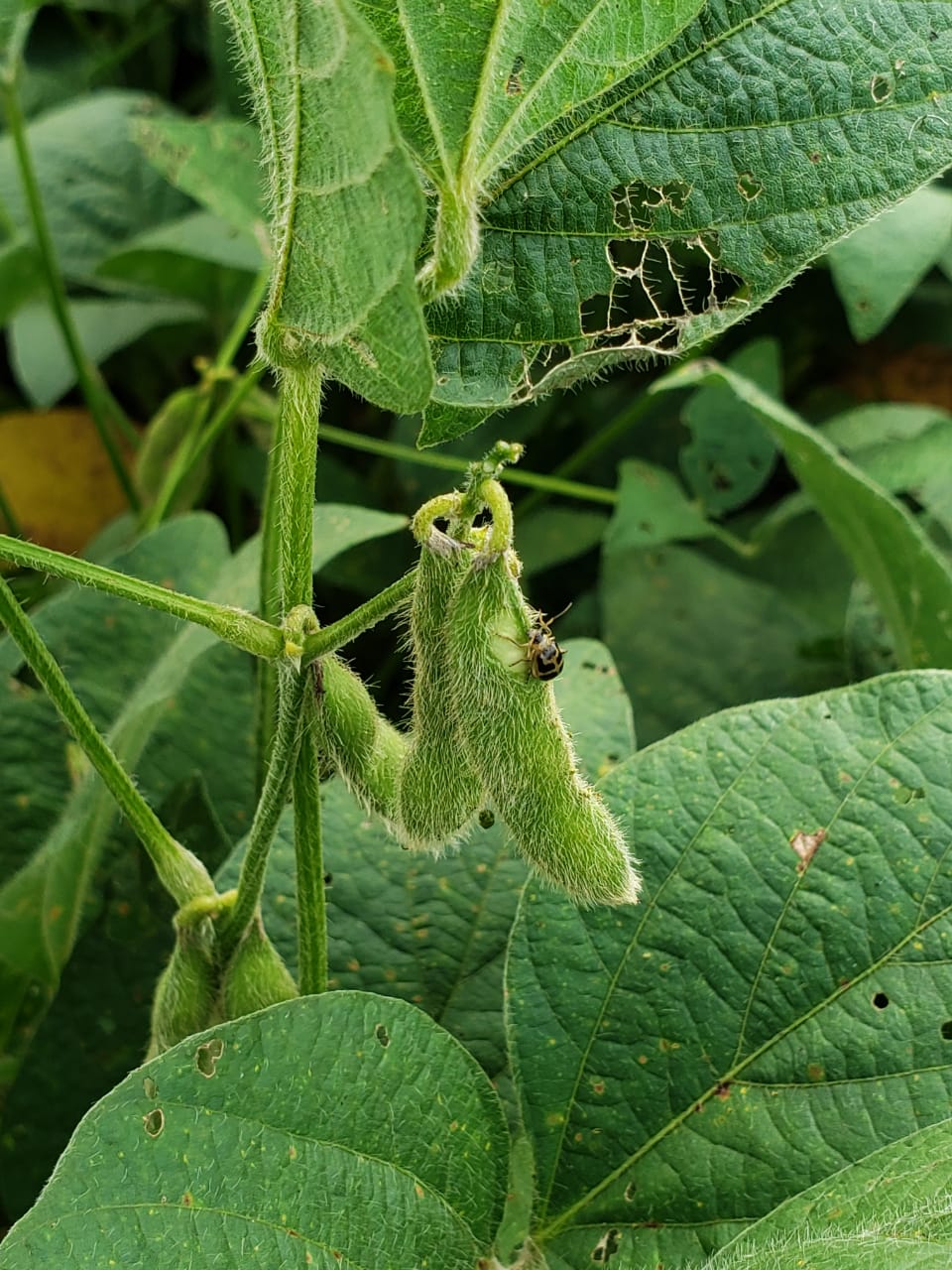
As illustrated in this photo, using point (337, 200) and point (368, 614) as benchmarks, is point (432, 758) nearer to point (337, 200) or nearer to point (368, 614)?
point (368, 614)

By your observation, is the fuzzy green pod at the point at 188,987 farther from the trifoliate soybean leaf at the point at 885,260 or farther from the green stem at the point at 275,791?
the trifoliate soybean leaf at the point at 885,260

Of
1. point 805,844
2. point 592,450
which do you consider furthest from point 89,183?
point 805,844

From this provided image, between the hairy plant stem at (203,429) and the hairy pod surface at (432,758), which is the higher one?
the hairy plant stem at (203,429)

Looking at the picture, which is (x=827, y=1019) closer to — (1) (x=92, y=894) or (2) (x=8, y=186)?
(1) (x=92, y=894)

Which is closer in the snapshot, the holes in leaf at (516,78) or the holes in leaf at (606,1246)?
the holes in leaf at (516,78)

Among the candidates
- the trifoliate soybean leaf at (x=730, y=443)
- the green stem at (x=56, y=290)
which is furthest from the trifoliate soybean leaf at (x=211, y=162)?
the trifoliate soybean leaf at (x=730, y=443)

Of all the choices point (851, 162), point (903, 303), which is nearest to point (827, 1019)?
point (851, 162)
